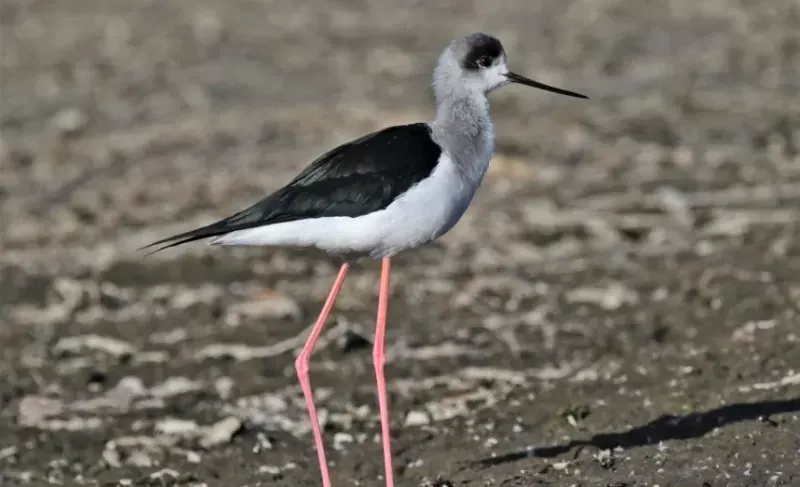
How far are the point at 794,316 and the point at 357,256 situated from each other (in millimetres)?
2261

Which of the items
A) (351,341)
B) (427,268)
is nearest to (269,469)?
(351,341)

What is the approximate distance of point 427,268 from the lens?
25.3 ft

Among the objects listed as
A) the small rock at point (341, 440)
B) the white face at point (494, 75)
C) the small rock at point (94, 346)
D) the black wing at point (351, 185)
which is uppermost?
the small rock at point (94, 346)

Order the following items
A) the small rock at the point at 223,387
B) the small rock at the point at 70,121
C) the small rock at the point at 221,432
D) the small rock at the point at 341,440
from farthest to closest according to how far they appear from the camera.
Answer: the small rock at the point at 70,121, the small rock at the point at 223,387, the small rock at the point at 221,432, the small rock at the point at 341,440

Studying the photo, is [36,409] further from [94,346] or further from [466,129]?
[466,129]

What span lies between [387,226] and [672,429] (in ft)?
4.22

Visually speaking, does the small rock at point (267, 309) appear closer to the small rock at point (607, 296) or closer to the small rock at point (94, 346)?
the small rock at point (94, 346)

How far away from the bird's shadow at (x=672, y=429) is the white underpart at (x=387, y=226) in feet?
2.98

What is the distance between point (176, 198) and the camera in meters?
9.13

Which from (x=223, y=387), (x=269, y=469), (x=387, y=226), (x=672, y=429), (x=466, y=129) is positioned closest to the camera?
(x=387, y=226)

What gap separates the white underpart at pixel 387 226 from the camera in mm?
4477

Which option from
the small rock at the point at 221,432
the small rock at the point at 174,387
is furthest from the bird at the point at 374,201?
the small rock at the point at 174,387

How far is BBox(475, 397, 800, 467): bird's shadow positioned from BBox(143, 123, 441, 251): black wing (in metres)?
1.05

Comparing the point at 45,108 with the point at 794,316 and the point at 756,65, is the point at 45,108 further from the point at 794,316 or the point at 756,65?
the point at 794,316
